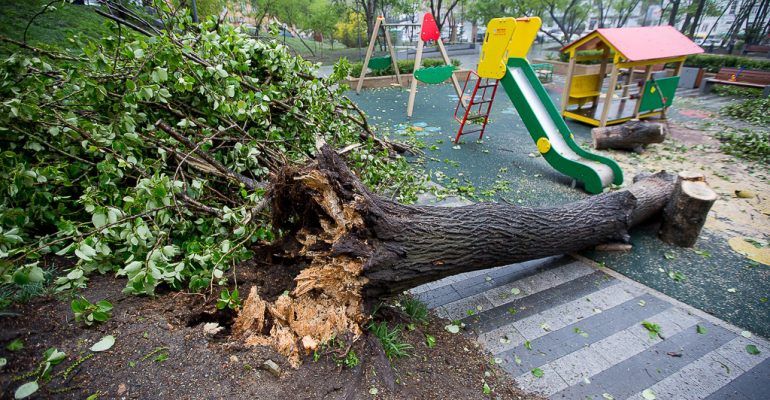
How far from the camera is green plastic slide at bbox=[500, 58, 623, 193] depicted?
4.53 meters

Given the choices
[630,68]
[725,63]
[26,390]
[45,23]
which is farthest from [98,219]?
[725,63]

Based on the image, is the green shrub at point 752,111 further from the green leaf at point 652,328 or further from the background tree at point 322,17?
the background tree at point 322,17

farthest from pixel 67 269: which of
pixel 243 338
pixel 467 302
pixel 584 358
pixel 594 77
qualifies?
pixel 594 77

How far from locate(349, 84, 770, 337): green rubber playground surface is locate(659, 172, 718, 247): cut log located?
0.11 metres

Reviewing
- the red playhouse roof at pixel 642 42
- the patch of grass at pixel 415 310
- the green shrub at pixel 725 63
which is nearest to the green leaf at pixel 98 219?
the patch of grass at pixel 415 310

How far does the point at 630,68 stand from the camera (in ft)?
21.8

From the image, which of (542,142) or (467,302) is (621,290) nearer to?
(467,302)

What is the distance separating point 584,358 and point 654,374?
388 mm

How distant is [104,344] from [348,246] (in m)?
1.08

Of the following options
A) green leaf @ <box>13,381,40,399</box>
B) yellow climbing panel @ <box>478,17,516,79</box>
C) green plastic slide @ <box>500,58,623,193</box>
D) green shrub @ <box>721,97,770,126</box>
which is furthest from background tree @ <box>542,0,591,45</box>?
green leaf @ <box>13,381,40,399</box>

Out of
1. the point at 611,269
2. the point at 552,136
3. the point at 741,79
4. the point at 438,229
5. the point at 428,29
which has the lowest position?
the point at 611,269

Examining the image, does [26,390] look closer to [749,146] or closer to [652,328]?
[652,328]

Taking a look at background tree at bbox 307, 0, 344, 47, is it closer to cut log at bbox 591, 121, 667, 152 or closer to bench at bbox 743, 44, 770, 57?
cut log at bbox 591, 121, 667, 152

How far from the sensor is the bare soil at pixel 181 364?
1.37 meters
